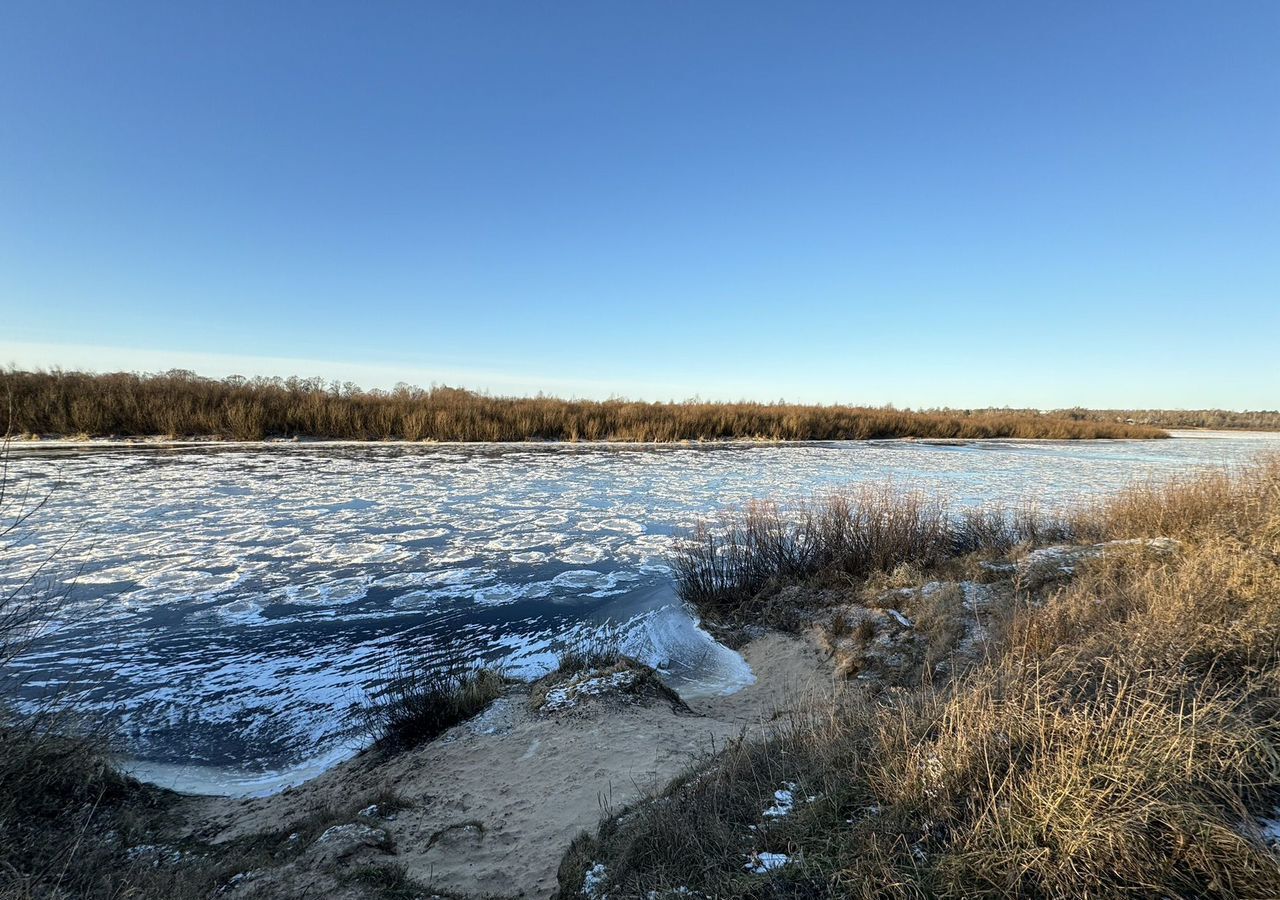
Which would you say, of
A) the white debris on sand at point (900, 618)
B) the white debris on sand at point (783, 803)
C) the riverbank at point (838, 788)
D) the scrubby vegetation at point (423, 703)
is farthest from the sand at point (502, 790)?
the white debris on sand at point (900, 618)

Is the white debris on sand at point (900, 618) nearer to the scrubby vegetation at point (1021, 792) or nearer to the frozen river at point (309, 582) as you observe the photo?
the frozen river at point (309, 582)

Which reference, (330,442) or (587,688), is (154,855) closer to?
(587,688)

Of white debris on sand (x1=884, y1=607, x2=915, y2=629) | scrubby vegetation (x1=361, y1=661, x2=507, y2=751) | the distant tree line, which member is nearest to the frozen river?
scrubby vegetation (x1=361, y1=661, x2=507, y2=751)

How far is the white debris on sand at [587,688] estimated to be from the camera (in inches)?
178

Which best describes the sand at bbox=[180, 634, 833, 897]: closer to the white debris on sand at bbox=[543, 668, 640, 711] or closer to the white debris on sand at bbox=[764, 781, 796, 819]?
the white debris on sand at bbox=[543, 668, 640, 711]

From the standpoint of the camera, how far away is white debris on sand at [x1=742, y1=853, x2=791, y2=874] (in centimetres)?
215

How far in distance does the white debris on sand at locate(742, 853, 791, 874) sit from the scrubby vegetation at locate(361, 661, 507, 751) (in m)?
2.87

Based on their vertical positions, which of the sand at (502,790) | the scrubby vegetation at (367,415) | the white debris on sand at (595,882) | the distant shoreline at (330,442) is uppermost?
the scrubby vegetation at (367,415)

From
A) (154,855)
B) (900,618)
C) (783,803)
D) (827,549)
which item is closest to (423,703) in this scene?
(154,855)

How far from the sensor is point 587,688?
15.3 feet

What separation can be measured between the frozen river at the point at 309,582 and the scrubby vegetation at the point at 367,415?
422cm

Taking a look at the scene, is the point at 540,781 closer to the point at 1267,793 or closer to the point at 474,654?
the point at 474,654

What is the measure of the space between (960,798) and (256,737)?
4.73 meters

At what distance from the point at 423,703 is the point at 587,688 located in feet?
4.12
